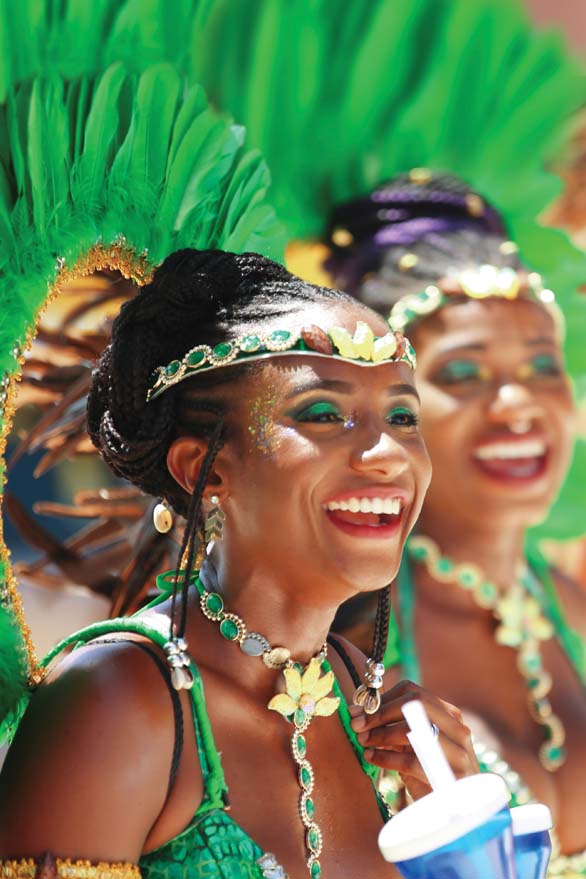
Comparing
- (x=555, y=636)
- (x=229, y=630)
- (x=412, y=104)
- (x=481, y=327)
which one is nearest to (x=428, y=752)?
(x=229, y=630)

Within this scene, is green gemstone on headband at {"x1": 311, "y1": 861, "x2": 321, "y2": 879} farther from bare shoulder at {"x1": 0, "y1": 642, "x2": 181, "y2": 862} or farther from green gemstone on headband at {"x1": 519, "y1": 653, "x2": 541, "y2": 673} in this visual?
green gemstone on headband at {"x1": 519, "y1": 653, "x2": 541, "y2": 673}

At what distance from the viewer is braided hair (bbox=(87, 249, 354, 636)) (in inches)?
74.9

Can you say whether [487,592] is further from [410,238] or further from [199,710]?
[199,710]

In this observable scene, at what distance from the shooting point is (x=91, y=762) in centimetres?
166

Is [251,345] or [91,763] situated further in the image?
[251,345]

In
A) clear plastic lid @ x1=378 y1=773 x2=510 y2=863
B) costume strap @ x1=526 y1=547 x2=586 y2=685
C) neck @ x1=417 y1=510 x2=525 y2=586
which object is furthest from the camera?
costume strap @ x1=526 y1=547 x2=586 y2=685

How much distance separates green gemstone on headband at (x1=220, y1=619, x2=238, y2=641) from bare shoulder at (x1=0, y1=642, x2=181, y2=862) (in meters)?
0.15

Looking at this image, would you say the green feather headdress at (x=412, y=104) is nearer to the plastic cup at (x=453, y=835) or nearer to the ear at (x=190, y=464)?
the ear at (x=190, y=464)

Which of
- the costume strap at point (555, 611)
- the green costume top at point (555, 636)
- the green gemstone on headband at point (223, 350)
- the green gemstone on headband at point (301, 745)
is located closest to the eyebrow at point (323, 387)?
the green gemstone on headband at point (223, 350)

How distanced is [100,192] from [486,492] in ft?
4.72

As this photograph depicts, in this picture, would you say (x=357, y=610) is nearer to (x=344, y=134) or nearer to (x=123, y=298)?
(x=123, y=298)

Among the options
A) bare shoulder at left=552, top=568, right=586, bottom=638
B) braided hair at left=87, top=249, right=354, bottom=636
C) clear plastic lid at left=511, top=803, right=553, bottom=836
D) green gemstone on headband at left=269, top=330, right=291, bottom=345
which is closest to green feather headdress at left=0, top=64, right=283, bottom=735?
braided hair at left=87, top=249, right=354, bottom=636

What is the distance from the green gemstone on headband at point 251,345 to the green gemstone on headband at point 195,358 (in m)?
0.06

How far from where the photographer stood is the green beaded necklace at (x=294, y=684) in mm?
1867
